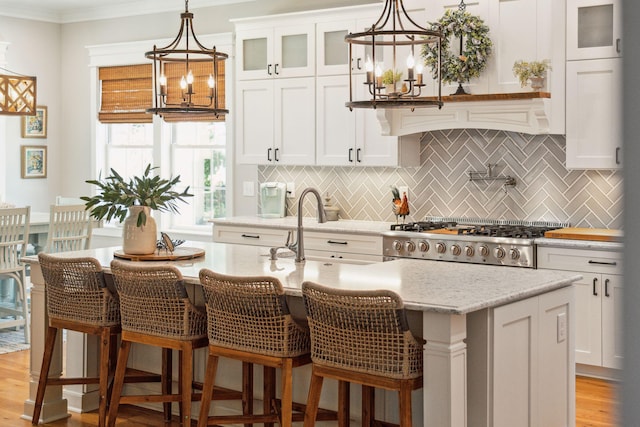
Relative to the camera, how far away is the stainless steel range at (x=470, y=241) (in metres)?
5.20

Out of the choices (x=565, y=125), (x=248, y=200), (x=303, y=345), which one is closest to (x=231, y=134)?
(x=248, y=200)

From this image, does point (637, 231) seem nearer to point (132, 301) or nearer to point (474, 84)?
point (132, 301)

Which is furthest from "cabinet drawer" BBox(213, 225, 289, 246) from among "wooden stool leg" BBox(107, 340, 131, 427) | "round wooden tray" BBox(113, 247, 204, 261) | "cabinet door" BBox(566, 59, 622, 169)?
"wooden stool leg" BBox(107, 340, 131, 427)

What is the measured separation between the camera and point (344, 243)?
19.7 feet

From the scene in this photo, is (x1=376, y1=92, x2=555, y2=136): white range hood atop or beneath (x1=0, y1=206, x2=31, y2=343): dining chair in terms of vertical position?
atop

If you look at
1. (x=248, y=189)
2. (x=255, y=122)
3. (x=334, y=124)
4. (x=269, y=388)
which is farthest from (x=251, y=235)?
(x=269, y=388)

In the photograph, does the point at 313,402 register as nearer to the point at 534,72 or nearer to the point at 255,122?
the point at 534,72

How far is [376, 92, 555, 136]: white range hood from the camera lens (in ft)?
17.5

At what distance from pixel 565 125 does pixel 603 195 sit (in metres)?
0.57

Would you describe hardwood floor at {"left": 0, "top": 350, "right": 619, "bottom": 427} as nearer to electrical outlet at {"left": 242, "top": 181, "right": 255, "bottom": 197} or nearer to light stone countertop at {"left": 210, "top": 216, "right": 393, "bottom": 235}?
light stone countertop at {"left": 210, "top": 216, "right": 393, "bottom": 235}

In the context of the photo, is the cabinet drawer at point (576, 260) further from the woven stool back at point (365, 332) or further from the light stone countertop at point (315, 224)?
the woven stool back at point (365, 332)

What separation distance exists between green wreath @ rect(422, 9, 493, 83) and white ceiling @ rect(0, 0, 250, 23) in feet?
9.35

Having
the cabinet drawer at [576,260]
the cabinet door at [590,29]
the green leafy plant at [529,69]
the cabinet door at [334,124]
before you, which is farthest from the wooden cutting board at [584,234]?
the cabinet door at [334,124]

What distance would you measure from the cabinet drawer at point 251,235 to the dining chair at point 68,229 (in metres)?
1.07
